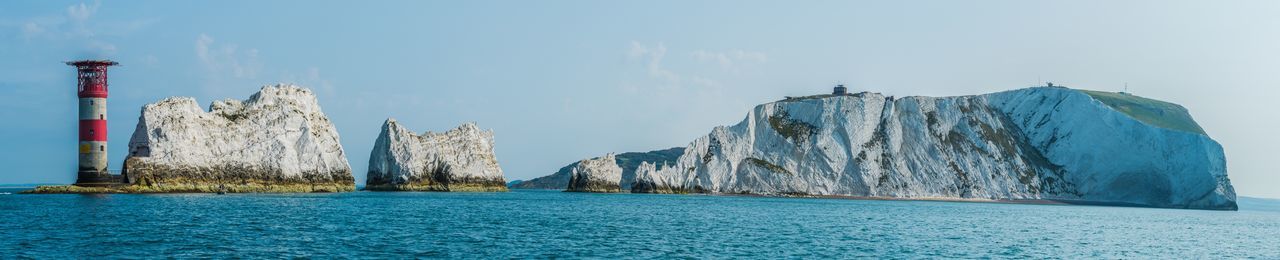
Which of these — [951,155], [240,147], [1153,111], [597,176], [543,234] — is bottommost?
[543,234]

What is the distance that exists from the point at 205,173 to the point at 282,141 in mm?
8680

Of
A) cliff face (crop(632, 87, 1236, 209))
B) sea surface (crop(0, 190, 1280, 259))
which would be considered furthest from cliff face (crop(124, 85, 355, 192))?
cliff face (crop(632, 87, 1236, 209))

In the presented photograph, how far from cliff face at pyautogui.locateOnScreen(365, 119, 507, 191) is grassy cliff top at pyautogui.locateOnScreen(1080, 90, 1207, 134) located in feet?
304

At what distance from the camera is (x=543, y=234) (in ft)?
163

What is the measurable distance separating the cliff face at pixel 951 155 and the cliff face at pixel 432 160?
2161 cm

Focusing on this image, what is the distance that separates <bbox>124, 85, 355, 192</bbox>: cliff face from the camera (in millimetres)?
84688

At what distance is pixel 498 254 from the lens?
39.6 metres

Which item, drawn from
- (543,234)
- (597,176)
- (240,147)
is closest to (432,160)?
(597,176)

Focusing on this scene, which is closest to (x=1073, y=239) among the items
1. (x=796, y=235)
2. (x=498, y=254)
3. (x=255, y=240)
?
(x=796, y=235)

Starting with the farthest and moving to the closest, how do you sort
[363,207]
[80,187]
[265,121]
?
[265,121], [80,187], [363,207]

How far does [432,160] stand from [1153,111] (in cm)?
10559

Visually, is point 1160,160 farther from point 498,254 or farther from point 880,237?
point 498,254

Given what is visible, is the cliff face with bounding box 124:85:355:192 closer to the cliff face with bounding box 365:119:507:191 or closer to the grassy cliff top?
the cliff face with bounding box 365:119:507:191

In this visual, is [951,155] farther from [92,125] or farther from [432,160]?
[92,125]
